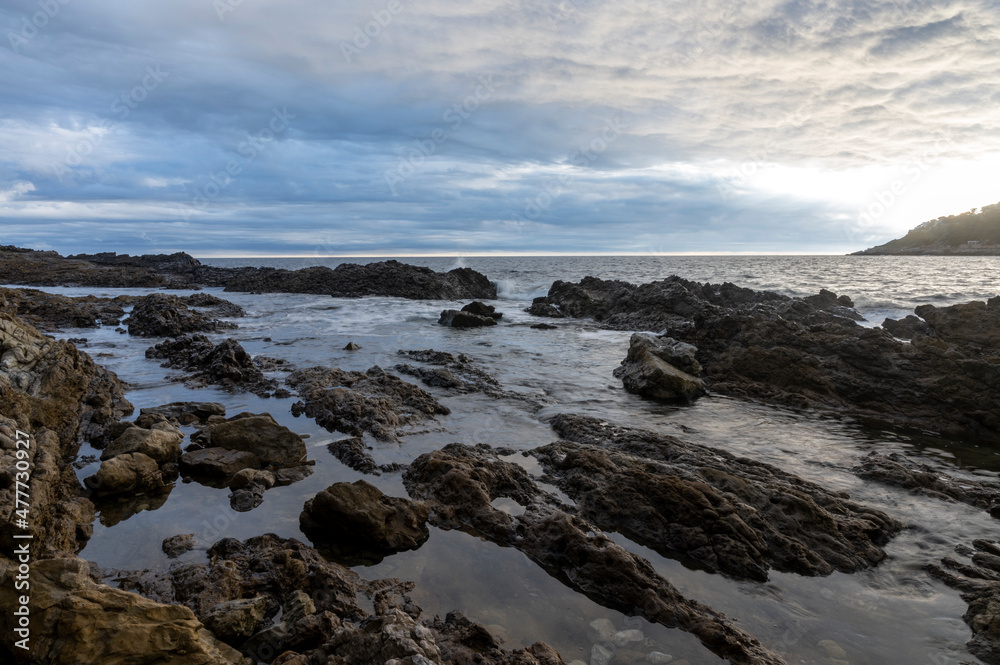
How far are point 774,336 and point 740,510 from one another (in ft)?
36.0

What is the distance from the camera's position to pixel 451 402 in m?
12.0

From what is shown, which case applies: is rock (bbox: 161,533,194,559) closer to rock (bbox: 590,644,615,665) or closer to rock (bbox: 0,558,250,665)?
rock (bbox: 0,558,250,665)

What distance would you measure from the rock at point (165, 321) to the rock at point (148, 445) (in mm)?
14993

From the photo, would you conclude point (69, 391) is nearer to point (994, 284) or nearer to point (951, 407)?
point (951, 407)

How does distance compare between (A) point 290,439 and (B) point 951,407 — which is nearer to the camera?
(A) point 290,439

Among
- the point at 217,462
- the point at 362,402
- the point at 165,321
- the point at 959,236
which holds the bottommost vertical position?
the point at 217,462

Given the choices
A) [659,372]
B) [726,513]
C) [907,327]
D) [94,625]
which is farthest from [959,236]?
[94,625]

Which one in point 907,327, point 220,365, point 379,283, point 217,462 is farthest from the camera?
point 379,283

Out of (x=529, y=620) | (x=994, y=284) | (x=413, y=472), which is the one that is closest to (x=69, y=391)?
(x=413, y=472)

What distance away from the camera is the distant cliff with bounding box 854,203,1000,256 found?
401 feet

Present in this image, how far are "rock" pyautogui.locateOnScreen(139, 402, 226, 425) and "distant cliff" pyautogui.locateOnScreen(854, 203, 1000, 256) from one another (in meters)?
161

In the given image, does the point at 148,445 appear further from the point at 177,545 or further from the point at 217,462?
the point at 177,545

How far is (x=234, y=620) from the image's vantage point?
12.9 feet

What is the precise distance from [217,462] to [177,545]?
205 centimetres
